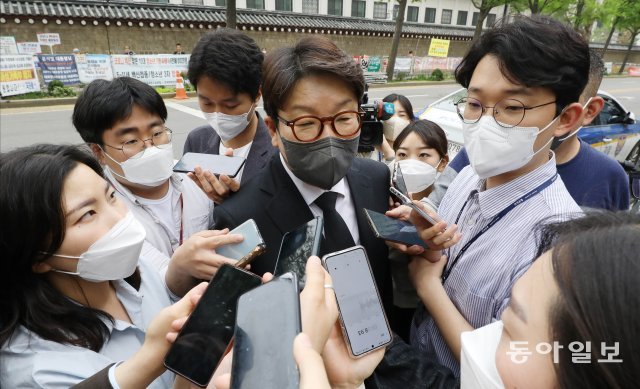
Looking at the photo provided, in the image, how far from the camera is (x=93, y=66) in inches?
485

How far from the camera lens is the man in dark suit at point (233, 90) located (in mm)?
2236

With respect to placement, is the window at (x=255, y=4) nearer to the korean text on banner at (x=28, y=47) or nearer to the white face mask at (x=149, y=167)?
the korean text on banner at (x=28, y=47)

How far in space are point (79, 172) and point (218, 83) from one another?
3.74 ft

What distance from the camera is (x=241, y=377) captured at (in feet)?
2.72

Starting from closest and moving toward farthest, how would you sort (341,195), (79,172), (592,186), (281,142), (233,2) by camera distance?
(79,172), (281,142), (341,195), (592,186), (233,2)

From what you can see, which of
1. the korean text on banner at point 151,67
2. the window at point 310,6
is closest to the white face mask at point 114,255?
the korean text on banner at point 151,67

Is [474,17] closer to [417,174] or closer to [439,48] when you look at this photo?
[439,48]

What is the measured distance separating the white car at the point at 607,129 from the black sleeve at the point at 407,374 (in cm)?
416

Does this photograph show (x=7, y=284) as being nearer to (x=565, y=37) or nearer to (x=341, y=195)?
(x=341, y=195)

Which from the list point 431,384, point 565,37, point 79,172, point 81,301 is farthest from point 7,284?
point 565,37

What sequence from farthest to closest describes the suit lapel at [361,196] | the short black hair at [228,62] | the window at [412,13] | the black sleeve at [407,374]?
the window at [412,13] → the short black hair at [228,62] → the suit lapel at [361,196] → the black sleeve at [407,374]

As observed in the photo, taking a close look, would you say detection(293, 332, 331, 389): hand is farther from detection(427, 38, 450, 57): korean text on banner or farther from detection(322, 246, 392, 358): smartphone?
detection(427, 38, 450, 57): korean text on banner

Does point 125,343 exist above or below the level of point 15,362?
below

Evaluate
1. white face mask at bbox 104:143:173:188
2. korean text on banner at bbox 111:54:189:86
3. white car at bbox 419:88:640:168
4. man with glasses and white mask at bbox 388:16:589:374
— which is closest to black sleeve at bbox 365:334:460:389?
man with glasses and white mask at bbox 388:16:589:374
